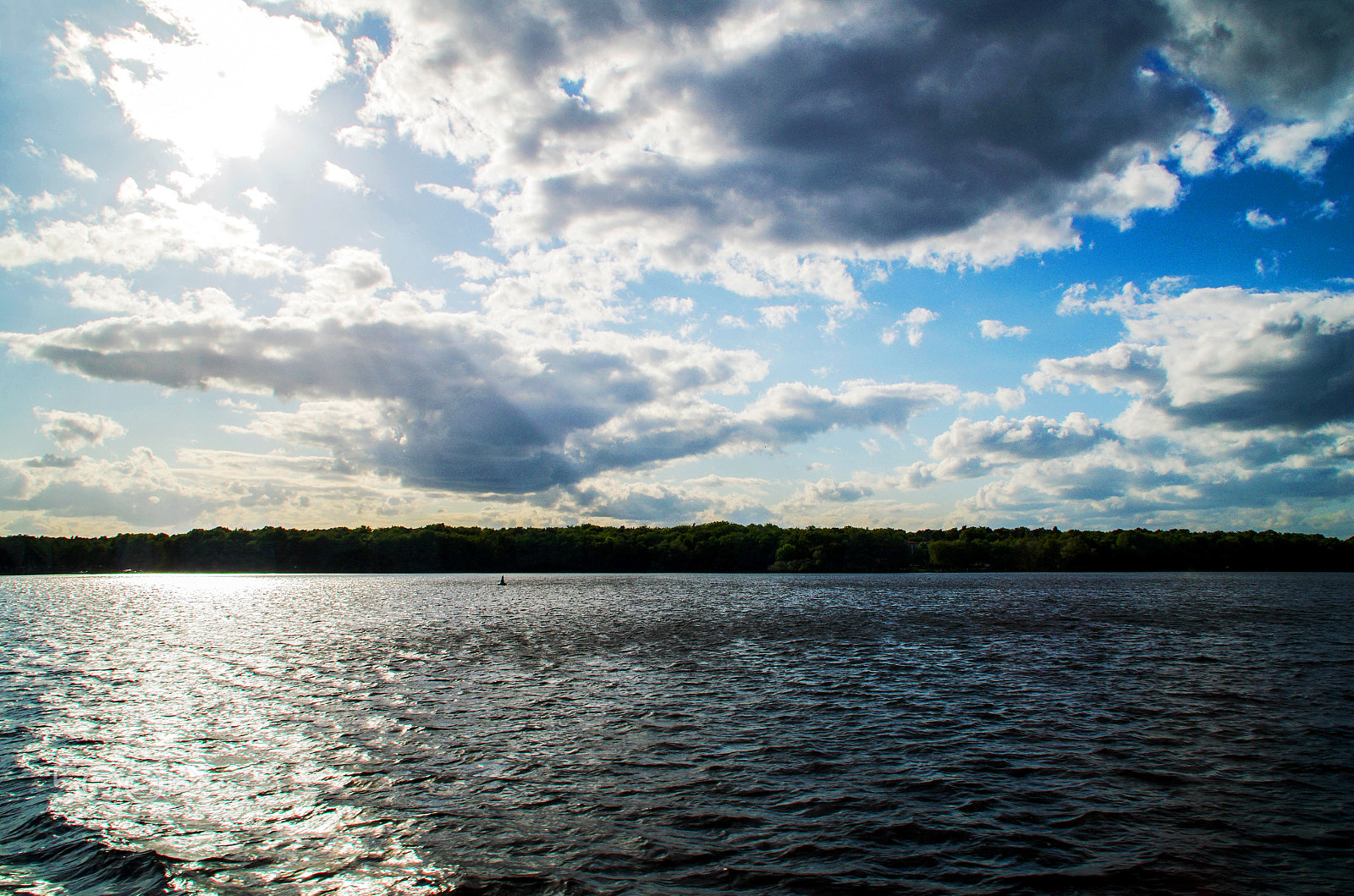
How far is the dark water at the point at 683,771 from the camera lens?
13758 mm

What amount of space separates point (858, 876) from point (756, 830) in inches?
107

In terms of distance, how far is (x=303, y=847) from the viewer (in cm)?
1484

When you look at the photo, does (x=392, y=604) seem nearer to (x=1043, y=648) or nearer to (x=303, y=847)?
(x=1043, y=648)

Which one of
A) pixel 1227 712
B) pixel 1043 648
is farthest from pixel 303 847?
pixel 1043 648

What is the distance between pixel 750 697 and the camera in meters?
29.8

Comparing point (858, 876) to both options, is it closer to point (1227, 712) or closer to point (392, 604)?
point (1227, 712)

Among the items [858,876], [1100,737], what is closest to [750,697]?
[1100,737]

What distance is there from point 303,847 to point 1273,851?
19609 mm

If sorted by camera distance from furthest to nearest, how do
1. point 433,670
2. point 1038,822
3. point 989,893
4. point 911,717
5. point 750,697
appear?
point 433,670 < point 750,697 < point 911,717 < point 1038,822 < point 989,893

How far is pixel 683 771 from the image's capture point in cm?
1961

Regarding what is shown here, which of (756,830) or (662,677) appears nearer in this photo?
(756,830)

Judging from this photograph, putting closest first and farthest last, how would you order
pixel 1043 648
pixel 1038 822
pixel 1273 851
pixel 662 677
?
pixel 1273 851 → pixel 1038 822 → pixel 662 677 → pixel 1043 648

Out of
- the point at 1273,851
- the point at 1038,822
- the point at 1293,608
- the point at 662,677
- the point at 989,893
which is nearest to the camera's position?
the point at 989,893

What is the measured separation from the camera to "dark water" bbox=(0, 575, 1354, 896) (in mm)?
13758
